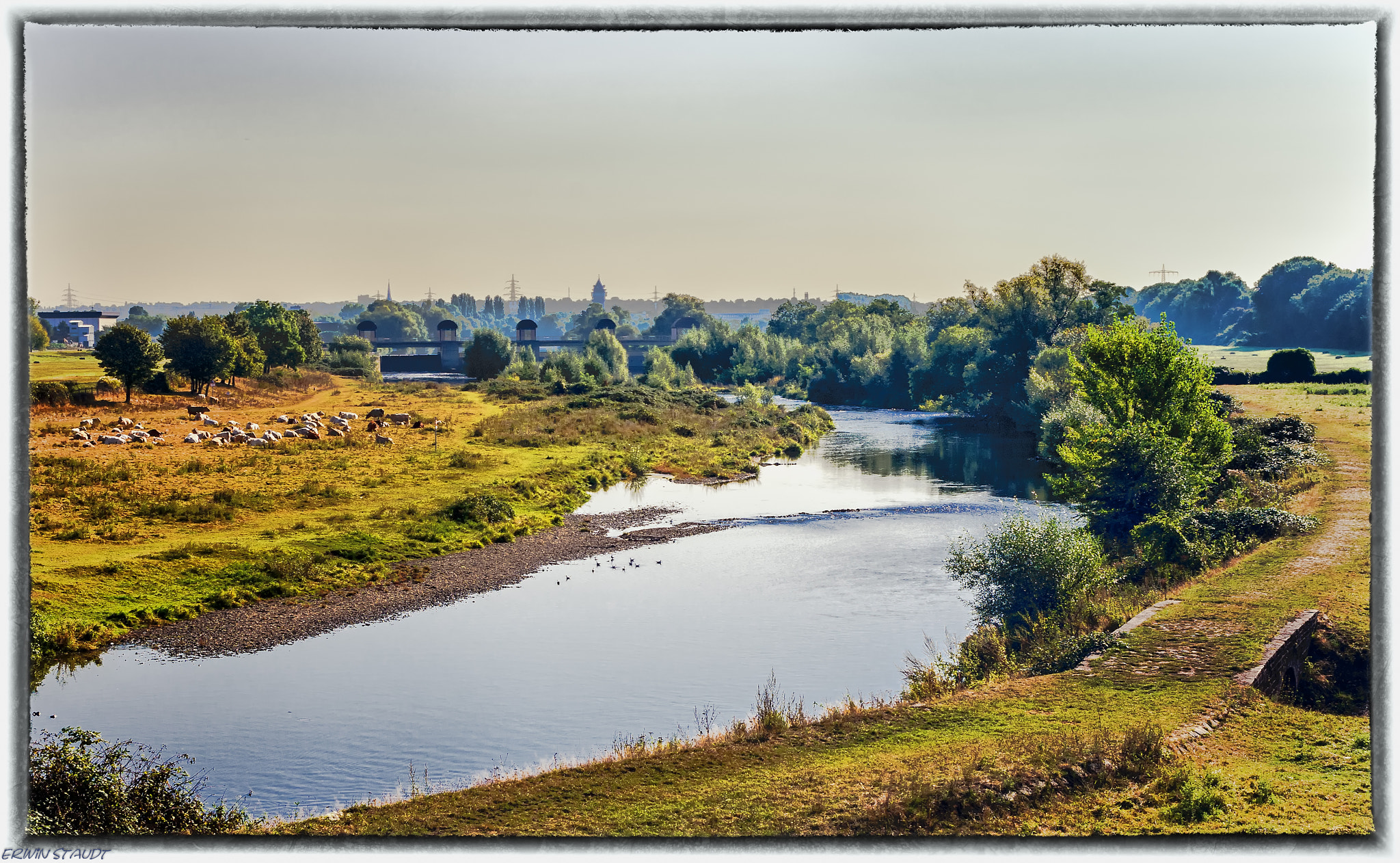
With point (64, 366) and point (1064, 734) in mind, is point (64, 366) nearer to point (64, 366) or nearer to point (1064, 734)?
point (64, 366)

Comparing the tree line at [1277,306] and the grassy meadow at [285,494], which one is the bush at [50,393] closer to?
the grassy meadow at [285,494]

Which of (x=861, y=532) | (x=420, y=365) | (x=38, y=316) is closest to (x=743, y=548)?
(x=861, y=532)

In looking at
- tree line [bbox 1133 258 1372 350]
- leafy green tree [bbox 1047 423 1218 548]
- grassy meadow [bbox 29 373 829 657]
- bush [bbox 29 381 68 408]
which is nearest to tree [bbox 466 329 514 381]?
grassy meadow [bbox 29 373 829 657]

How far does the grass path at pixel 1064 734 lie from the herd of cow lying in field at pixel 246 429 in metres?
6.80

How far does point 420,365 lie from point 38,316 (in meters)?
49.6

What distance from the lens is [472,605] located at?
16438mm

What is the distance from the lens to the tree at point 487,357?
50.0 meters

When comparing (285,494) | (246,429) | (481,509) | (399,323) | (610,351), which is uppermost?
(399,323)

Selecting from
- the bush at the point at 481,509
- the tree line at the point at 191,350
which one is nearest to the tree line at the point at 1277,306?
the tree line at the point at 191,350

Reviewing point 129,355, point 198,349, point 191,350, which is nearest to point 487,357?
point 198,349

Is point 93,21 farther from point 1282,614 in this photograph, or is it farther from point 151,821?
point 1282,614

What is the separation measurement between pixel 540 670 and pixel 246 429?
14.0 m

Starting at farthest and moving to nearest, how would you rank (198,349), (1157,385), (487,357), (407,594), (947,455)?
1. (487,357)
2. (947,455)
3. (198,349)
4. (1157,385)
5. (407,594)

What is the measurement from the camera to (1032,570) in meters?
13.8
